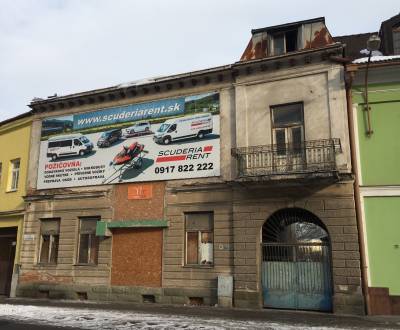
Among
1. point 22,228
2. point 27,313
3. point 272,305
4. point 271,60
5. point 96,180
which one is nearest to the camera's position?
point 27,313

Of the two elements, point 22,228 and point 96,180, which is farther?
point 22,228

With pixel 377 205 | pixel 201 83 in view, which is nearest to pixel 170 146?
pixel 201 83

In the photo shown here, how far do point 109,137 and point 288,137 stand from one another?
7.32m

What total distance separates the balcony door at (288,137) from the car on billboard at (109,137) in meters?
6.39

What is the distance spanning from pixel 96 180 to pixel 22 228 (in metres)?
4.37

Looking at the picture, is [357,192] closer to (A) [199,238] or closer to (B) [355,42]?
(A) [199,238]

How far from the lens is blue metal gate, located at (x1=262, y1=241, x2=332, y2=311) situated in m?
13.0

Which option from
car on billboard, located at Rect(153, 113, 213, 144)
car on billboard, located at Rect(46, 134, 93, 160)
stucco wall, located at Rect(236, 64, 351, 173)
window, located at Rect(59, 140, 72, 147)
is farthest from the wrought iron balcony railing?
window, located at Rect(59, 140, 72, 147)

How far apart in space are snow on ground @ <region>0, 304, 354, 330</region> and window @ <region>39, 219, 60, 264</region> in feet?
14.9

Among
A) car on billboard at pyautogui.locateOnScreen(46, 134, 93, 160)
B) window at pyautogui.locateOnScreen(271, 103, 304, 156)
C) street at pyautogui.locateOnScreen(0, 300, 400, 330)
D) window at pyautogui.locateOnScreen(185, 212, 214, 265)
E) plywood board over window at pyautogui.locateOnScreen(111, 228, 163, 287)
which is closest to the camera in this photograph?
street at pyautogui.locateOnScreen(0, 300, 400, 330)

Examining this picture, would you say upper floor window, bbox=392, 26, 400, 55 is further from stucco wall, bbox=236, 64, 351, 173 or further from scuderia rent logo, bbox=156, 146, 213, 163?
scuderia rent logo, bbox=156, 146, 213, 163

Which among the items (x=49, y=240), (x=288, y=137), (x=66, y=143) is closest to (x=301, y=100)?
(x=288, y=137)

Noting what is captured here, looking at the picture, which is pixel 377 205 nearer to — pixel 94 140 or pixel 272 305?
pixel 272 305

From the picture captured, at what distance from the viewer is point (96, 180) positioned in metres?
17.0
